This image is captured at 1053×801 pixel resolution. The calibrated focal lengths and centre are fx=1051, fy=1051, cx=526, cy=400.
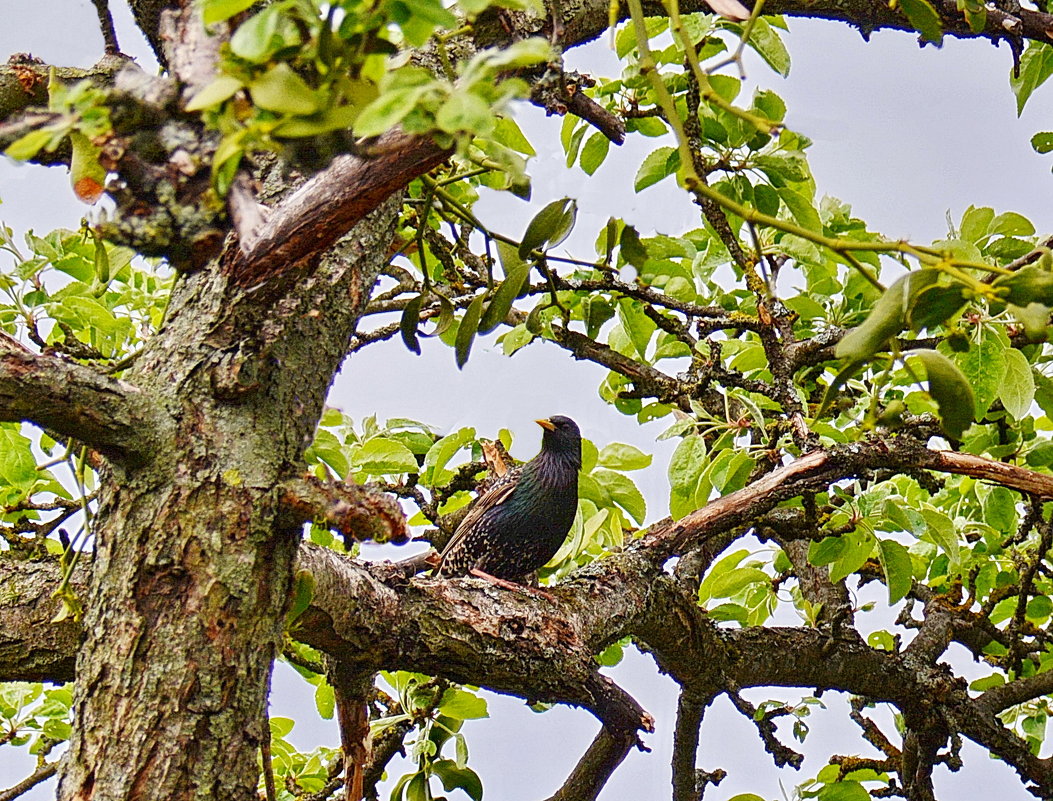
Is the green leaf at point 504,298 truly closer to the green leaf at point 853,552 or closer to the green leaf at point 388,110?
the green leaf at point 388,110

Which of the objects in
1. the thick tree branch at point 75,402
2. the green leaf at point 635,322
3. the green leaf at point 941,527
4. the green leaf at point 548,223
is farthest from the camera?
the green leaf at point 635,322

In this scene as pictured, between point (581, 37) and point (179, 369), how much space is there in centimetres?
72

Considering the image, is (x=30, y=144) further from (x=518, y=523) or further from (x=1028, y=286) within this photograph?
(x=518, y=523)

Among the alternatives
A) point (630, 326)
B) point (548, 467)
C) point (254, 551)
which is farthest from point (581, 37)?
point (548, 467)

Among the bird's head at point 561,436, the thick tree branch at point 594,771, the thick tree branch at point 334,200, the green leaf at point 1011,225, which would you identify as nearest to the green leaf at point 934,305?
the thick tree branch at point 334,200

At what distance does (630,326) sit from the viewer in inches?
72.0

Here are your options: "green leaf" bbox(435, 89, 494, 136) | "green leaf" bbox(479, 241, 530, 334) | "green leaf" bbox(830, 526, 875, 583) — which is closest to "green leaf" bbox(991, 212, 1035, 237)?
"green leaf" bbox(830, 526, 875, 583)

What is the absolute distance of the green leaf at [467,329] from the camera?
3.69 feet

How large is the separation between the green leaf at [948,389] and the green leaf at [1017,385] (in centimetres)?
70

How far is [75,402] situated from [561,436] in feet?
5.63

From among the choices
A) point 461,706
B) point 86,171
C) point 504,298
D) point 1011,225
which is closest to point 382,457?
point 461,706

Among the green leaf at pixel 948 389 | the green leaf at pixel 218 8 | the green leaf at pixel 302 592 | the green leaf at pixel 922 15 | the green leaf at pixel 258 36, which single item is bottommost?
the green leaf at pixel 948 389

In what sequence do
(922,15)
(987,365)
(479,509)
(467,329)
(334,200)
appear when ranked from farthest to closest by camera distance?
(479,509) < (987,365) < (467,329) < (922,15) < (334,200)

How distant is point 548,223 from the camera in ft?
3.58
